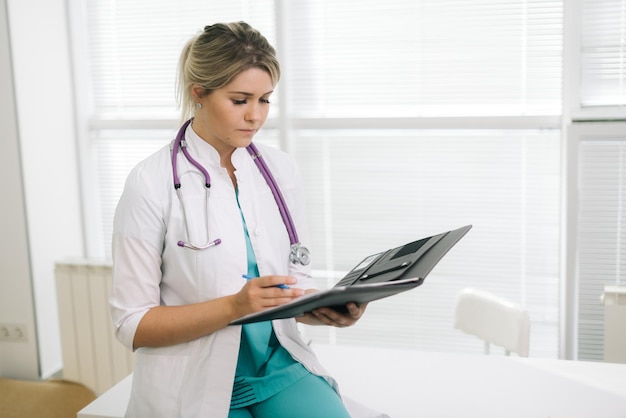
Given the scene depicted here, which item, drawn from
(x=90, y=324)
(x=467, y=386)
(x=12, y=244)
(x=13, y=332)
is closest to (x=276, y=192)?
(x=467, y=386)

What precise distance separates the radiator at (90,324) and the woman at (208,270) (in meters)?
1.66

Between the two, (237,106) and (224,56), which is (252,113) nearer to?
(237,106)

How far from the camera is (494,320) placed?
2.40 m

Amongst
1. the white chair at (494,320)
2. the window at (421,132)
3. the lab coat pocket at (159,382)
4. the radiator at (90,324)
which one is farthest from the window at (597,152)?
the radiator at (90,324)

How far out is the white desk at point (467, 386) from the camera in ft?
5.90

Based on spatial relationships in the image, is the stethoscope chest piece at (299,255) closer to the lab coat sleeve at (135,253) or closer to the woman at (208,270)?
the woman at (208,270)

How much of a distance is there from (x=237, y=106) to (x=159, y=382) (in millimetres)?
631

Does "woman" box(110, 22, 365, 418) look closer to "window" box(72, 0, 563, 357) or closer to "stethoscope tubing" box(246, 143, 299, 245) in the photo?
"stethoscope tubing" box(246, 143, 299, 245)

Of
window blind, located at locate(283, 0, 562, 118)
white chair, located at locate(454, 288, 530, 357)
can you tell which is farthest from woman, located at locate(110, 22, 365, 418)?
window blind, located at locate(283, 0, 562, 118)

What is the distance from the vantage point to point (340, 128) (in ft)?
10.3

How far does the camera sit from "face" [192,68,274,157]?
1625 mm

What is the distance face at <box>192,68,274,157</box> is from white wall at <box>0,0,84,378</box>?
183 cm

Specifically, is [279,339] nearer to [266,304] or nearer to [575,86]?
[266,304]

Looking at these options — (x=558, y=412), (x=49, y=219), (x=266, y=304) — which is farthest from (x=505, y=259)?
(x=49, y=219)
